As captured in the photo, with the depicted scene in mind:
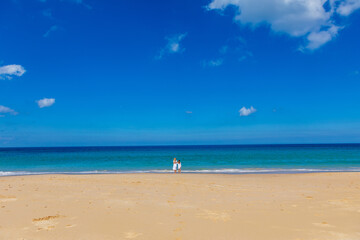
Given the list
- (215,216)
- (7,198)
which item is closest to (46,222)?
(7,198)

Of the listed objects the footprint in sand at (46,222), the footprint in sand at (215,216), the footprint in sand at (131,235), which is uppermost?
the footprint in sand at (215,216)

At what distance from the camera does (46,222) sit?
885cm

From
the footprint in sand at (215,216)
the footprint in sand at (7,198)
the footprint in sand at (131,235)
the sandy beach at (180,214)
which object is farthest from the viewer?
the footprint in sand at (7,198)

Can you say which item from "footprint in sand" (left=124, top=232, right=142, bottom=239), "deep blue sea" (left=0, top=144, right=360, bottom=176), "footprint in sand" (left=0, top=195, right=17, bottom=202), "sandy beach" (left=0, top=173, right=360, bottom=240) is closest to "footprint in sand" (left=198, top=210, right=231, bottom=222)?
"sandy beach" (left=0, top=173, right=360, bottom=240)

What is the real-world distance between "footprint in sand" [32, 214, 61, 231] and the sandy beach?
32 mm

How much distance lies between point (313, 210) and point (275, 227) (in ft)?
9.91

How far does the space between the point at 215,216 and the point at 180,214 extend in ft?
4.31

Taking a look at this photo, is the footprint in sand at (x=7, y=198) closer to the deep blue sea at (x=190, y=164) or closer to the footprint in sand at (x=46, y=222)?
the footprint in sand at (x=46, y=222)

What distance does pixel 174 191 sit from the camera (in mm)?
14781

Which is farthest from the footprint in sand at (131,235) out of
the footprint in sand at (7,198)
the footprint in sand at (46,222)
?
the footprint in sand at (7,198)

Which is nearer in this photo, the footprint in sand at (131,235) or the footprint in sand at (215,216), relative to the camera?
the footprint in sand at (131,235)

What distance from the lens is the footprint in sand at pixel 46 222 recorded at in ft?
27.4

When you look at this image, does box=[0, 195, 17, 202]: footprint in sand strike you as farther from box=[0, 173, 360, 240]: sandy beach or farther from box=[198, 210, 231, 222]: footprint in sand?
box=[198, 210, 231, 222]: footprint in sand

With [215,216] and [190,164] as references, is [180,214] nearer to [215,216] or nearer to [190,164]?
[215,216]
